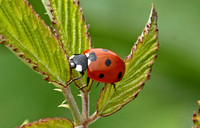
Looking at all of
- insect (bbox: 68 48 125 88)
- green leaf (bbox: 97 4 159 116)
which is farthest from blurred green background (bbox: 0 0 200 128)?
green leaf (bbox: 97 4 159 116)

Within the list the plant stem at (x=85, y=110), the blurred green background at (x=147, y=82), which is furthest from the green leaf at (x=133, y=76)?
the blurred green background at (x=147, y=82)

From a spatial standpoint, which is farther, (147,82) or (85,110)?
(147,82)

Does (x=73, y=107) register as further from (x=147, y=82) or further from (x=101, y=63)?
(x=147, y=82)

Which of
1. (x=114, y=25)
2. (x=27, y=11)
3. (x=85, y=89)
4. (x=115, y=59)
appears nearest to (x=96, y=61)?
(x=115, y=59)

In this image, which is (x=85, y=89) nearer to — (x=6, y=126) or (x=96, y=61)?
(x=96, y=61)

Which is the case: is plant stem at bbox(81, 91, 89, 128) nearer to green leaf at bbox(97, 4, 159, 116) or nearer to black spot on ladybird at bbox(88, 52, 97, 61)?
green leaf at bbox(97, 4, 159, 116)

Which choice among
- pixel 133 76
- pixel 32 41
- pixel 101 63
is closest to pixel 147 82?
pixel 101 63
